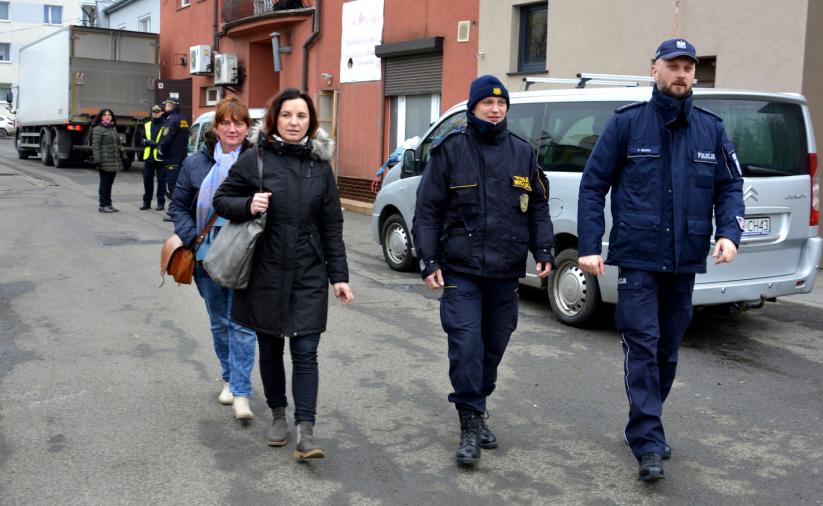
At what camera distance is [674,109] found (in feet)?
14.3

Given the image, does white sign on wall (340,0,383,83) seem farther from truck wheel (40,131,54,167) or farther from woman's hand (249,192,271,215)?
woman's hand (249,192,271,215)

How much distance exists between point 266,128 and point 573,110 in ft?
12.8

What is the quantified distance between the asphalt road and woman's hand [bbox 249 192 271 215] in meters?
1.22

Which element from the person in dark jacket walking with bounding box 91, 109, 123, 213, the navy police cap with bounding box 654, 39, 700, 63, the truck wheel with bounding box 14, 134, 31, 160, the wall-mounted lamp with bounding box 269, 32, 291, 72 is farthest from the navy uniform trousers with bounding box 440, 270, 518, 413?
the truck wheel with bounding box 14, 134, 31, 160

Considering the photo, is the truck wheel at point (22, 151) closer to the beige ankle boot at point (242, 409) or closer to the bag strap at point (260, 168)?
the beige ankle boot at point (242, 409)

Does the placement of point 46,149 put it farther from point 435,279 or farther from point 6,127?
point 6,127

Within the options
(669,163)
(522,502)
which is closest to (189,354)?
(522,502)

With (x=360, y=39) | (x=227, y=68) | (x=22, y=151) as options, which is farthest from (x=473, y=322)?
(x=22, y=151)

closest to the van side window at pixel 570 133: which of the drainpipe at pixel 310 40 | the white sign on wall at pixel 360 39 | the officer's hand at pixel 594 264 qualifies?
the officer's hand at pixel 594 264

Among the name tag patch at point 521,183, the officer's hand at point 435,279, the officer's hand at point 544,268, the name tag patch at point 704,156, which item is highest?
the name tag patch at point 704,156

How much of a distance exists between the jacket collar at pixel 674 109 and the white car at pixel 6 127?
54.6m

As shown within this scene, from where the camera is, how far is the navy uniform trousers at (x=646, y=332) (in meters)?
4.35

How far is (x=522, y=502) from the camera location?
412cm

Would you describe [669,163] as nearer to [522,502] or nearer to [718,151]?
[718,151]
